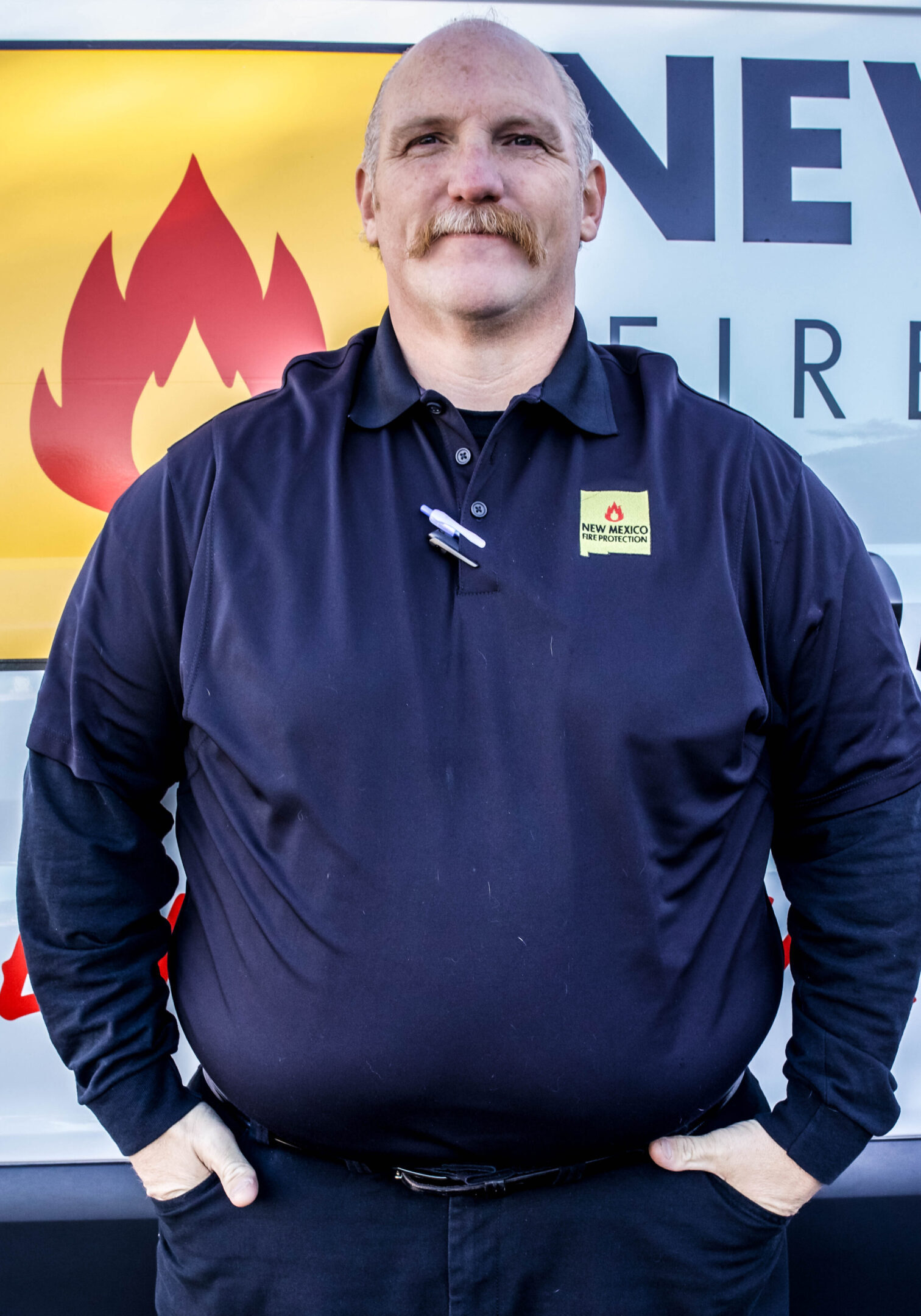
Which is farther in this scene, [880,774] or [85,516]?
[85,516]

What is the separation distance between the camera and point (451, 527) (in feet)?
4.00

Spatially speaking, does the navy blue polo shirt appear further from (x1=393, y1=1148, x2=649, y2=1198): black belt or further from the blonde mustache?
the blonde mustache

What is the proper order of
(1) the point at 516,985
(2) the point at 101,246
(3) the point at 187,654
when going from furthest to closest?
(2) the point at 101,246
(3) the point at 187,654
(1) the point at 516,985

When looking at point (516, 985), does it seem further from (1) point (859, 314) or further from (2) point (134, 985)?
(1) point (859, 314)

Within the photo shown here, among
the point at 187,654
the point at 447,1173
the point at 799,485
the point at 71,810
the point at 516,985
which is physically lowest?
the point at 447,1173

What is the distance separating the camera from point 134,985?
1.32m

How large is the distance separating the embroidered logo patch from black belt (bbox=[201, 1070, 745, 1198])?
73 centimetres

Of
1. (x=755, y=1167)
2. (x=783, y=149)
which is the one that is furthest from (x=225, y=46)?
(x=755, y=1167)

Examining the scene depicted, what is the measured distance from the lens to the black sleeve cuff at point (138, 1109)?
4.19 feet

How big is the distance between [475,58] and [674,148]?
400 mm

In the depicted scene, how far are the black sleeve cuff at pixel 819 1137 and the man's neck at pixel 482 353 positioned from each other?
3.55 ft

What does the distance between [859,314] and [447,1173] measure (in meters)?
1.47

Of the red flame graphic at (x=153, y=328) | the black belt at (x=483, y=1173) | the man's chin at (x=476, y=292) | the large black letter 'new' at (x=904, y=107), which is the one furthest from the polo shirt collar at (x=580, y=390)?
the black belt at (x=483, y=1173)

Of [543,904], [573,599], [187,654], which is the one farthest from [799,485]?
[187,654]
